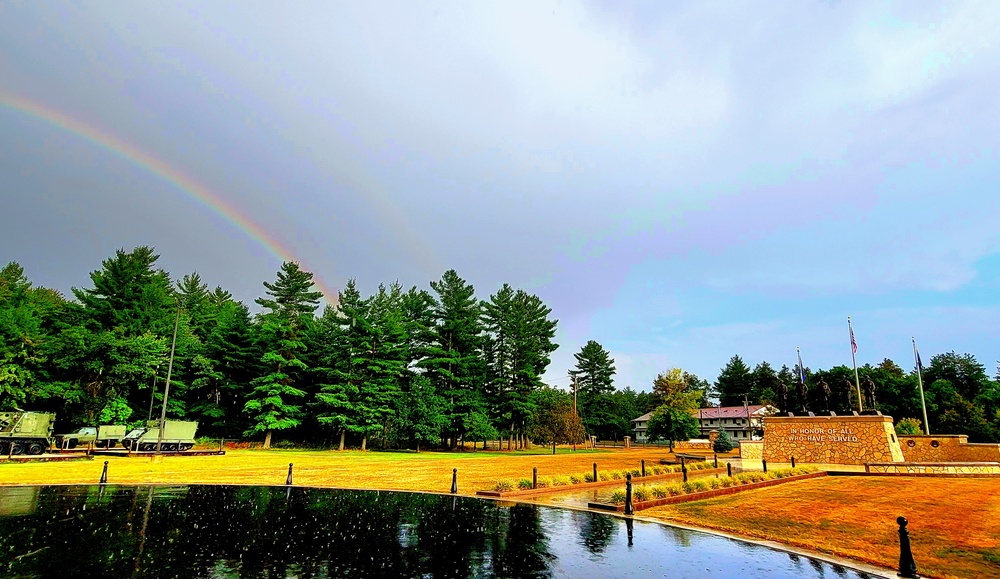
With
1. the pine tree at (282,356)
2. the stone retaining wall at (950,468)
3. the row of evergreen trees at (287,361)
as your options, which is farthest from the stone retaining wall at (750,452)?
the pine tree at (282,356)

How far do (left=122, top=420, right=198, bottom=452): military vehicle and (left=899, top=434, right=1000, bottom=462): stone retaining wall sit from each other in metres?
50.0

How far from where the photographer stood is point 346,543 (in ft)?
33.2

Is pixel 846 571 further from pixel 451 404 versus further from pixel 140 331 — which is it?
pixel 140 331

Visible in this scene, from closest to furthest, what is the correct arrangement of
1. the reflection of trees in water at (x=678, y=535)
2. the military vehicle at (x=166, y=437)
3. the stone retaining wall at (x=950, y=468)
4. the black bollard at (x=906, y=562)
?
the black bollard at (x=906, y=562)
the reflection of trees in water at (x=678, y=535)
the stone retaining wall at (x=950, y=468)
the military vehicle at (x=166, y=437)

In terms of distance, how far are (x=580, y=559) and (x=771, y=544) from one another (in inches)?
188

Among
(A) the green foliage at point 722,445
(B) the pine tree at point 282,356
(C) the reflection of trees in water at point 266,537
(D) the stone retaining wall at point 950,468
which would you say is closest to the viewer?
(C) the reflection of trees in water at point 266,537

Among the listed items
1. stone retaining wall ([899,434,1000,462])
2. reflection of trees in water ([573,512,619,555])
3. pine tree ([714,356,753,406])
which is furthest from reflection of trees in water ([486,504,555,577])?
pine tree ([714,356,753,406])

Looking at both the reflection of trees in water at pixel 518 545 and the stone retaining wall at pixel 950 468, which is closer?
the reflection of trees in water at pixel 518 545

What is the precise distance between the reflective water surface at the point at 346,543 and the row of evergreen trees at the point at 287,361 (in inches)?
1278

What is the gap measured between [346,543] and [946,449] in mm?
35584

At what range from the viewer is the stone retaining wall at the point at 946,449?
89.8 ft

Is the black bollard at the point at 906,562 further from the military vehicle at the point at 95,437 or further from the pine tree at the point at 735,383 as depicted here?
the pine tree at the point at 735,383

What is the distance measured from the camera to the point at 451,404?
167 feet

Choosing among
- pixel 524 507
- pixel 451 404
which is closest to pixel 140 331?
pixel 451 404
